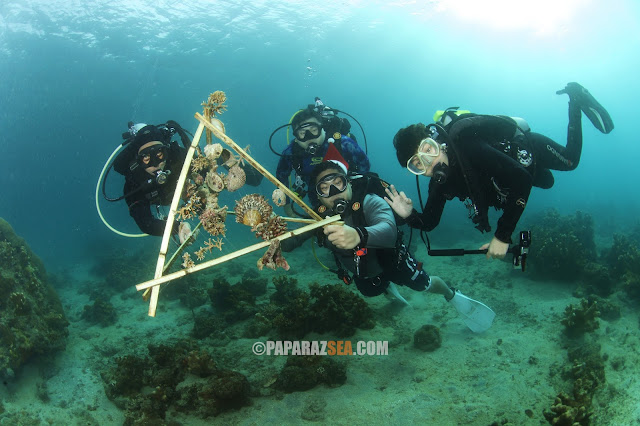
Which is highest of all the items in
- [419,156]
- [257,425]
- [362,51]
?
[362,51]

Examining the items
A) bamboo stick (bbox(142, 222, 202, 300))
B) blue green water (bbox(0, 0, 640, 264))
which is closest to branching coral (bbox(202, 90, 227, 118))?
bamboo stick (bbox(142, 222, 202, 300))

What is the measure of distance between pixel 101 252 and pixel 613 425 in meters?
29.5

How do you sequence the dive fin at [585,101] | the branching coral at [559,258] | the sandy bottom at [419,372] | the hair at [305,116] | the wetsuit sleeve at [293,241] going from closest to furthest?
the wetsuit sleeve at [293,241]
the sandy bottom at [419,372]
the dive fin at [585,101]
the hair at [305,116]
the branching coral at [559,258]

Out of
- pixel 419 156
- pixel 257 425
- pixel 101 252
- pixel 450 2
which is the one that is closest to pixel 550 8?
pixel 450 2

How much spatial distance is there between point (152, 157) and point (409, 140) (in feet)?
12.9

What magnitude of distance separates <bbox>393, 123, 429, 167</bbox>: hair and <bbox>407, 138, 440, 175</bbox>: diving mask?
3.5 inches

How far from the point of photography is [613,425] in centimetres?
402

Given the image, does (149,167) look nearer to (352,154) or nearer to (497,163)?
(497,163)

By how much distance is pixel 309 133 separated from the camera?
8336 mm

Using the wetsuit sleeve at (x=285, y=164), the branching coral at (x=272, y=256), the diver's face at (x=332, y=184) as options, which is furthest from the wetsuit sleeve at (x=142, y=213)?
the wetsuit sleeve at (x=285, y=164)

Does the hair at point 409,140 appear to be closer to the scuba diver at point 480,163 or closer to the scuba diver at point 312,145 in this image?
the scuba diver at point 480,163

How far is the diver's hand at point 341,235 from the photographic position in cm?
314

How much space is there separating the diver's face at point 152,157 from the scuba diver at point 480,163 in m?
3.63

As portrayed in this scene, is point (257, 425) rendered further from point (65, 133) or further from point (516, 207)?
point (65, 133)
